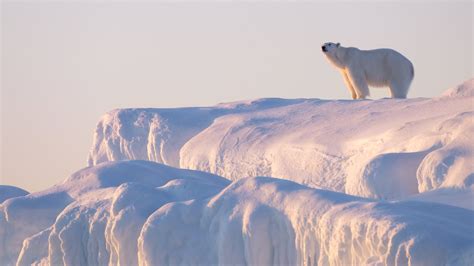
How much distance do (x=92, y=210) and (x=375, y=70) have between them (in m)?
11.0

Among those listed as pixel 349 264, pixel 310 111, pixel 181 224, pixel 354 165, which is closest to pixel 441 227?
pixel 349 264

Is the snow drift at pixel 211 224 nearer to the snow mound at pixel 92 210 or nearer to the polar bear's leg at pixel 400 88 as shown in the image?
the snow mound at pixel 92 210

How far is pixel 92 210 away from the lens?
2473 centimetres

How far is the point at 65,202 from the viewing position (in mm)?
26328

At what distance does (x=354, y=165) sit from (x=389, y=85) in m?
6.71

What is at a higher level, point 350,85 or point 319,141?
point 350,85

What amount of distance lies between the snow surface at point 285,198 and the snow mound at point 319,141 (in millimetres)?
38

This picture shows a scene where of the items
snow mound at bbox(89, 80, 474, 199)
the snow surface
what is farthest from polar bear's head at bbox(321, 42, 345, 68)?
the snow surface

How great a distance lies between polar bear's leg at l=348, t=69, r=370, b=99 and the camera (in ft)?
110

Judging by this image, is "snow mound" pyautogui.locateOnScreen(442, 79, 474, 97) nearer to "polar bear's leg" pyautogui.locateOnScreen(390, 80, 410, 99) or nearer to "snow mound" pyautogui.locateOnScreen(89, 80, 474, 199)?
"snow mound" pyautogui.locateOnScreen(89, 80, 474, 199)

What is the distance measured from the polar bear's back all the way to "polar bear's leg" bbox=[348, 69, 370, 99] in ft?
0.46

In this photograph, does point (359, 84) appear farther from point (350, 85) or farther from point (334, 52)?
point (334, 52)

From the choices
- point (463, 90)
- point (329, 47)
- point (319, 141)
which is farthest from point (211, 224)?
point (329, 47)

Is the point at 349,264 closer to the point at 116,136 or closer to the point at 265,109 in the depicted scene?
the point at 265,109
